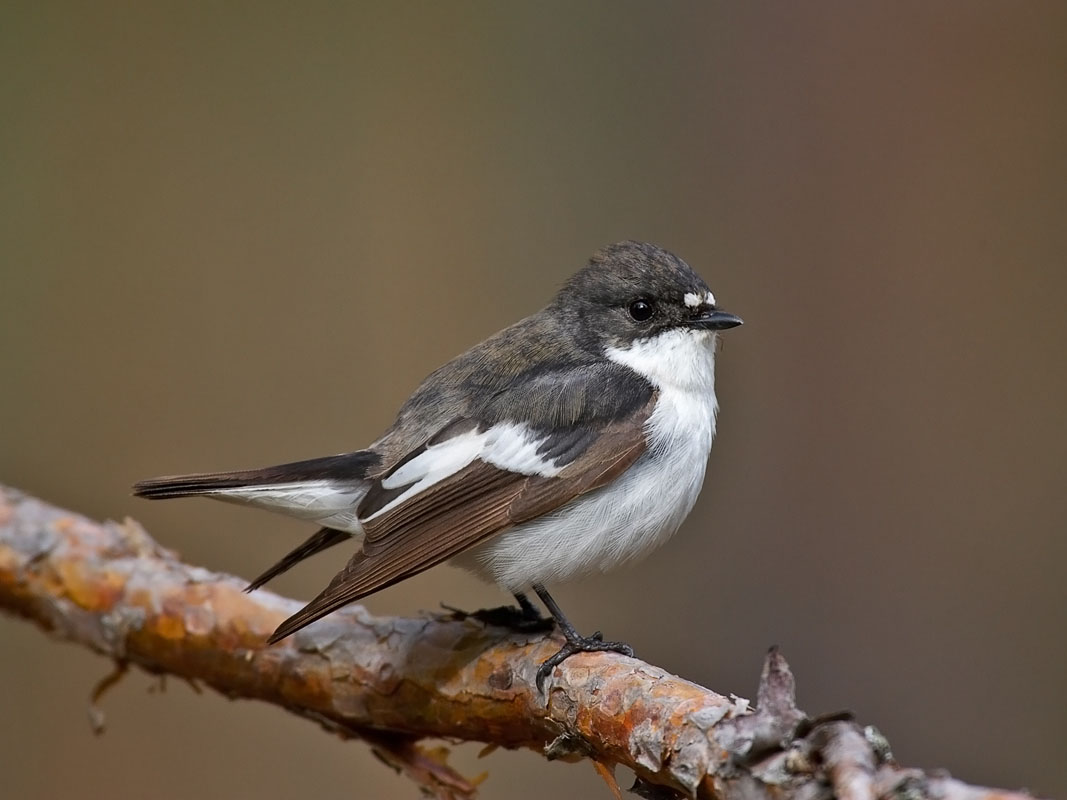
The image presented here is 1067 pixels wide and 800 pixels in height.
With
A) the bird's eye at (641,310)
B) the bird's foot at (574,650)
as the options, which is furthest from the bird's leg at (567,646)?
the bird's eye at (641,310)

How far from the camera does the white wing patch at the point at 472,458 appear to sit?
2551 mm

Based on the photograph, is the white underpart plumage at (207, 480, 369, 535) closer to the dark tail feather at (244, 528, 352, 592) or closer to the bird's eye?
the dark tail feather at (244, 528, 352, 592)

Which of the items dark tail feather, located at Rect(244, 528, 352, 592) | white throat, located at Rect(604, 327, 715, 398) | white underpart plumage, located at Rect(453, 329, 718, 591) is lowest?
dark tail feather, located at Rect(244, 528, 352, 592)

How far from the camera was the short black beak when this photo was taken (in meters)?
2.80

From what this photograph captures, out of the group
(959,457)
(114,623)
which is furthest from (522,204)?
(114,623)

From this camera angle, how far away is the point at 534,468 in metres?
2.55

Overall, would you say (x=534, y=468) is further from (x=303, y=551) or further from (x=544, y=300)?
(x=544, y=300)

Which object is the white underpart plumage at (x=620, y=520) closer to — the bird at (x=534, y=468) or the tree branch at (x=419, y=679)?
the bird at (x=534, y=468)

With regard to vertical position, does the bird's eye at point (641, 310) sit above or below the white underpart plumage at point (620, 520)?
above

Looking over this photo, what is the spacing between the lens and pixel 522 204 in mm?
4973

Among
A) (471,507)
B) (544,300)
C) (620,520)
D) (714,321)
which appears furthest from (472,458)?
(544,300)

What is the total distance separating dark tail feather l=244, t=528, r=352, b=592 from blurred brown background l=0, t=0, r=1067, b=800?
159 cm

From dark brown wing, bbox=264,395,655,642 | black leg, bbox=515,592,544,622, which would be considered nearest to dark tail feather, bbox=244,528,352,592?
dark brown wing, bbox=264,395,655,642

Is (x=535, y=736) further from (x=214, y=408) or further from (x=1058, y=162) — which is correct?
(x=1058, y=162)
